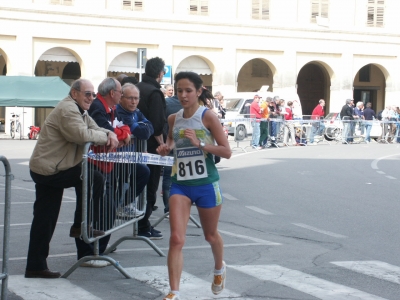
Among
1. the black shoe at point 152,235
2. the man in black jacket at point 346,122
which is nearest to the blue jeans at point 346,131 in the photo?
the man in black jacket at point 346,122

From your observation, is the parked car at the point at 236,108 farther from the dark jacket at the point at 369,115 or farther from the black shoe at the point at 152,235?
the black shoe at the point at 152,235

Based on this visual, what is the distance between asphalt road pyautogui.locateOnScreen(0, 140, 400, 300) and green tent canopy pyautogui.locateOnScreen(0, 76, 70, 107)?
1915cm

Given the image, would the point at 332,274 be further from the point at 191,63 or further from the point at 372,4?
the point at 372,4

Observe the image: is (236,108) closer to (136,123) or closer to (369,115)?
(369,115)

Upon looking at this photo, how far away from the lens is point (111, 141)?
24.6 ft

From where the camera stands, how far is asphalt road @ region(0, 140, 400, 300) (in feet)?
23.1

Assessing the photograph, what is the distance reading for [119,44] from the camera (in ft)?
146

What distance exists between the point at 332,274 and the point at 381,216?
463 centimetres

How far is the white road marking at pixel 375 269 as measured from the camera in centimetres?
777

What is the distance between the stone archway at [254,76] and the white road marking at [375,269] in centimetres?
4350

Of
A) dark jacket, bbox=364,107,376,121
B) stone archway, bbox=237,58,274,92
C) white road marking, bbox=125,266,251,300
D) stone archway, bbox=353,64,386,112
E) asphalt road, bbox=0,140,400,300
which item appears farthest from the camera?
stone archway, bbox=353,64,386,112

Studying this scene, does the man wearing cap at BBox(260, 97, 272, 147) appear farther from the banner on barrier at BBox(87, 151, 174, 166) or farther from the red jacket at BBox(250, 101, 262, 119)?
the banner on barrier at BBox(87, 151, 174, 166)

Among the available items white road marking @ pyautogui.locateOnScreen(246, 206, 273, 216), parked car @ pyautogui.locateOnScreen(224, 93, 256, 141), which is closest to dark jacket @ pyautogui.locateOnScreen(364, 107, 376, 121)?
parked car @ pyautogui.locateOnScreen(224, 93, 256, 141)

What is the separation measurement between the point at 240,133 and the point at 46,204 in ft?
75.3
